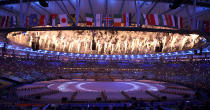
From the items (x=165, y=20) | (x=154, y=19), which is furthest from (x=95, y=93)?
(x=165, y=20)

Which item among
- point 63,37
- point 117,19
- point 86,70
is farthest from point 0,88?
point 86,70

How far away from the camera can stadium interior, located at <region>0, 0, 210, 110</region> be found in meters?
18.2

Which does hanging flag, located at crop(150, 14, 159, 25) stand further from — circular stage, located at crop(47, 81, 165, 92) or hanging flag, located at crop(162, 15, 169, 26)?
circular stage, located at crop(47, 81, 165, 92)

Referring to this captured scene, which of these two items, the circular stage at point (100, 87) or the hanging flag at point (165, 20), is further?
the circular stage at point (100, 87)

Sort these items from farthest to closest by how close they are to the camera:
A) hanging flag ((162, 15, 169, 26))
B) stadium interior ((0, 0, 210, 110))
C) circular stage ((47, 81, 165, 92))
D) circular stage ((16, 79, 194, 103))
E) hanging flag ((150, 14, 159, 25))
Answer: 1. circular stage ((47, 81, 165, 92))
2. hanging flag ((162, 15, 169, 26))
3. hanging flag ((150, 14, 159, 25))
4. stadium interior ((0, 0, 210, 110))
5. circular stage ((16, 79, 194, 103))

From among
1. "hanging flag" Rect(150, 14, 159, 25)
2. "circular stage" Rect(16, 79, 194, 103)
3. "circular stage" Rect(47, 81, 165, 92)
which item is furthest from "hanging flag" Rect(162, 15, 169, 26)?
"circular stage" Rect(47, 81, 165, 92)

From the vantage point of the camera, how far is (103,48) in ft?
149

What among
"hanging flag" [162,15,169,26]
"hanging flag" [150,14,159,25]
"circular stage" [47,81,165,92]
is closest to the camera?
"hanging flag" [150,14,159,25]

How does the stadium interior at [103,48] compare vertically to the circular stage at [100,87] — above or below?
above

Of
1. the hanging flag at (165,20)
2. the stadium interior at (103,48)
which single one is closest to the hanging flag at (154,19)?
the stadium interior at (103,48)

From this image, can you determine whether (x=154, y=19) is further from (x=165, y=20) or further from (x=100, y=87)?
(x=100, y=87)

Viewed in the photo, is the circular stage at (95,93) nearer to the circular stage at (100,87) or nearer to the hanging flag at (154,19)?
the circular stage at (100,87)

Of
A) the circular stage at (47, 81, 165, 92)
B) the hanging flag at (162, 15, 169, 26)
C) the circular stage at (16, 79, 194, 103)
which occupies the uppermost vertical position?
the hanging flag at (162, 15, 169, 26)

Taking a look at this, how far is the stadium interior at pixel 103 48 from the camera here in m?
18.2
